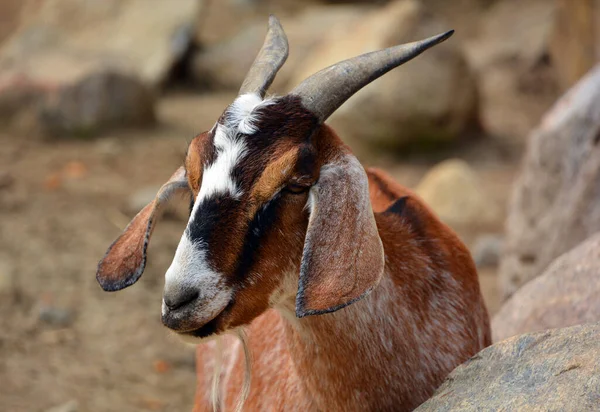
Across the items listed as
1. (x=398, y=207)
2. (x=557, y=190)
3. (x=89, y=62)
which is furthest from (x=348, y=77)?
(x=89, y=62)

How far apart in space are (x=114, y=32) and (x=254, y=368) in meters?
8.91

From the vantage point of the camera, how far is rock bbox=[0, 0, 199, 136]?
30.6ft

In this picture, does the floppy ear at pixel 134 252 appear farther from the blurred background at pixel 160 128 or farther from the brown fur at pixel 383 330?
the brown fur at pixel 383 330

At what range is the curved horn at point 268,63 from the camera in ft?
10.0

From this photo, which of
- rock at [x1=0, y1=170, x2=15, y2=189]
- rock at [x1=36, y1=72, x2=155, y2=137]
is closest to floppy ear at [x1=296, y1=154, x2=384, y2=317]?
rock at [x1=0, y1=170, x2=15, y2=189]

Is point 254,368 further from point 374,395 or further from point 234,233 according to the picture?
point 234,233

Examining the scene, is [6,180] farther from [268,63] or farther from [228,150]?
[228,150]

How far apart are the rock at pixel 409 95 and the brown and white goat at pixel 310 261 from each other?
543 cm

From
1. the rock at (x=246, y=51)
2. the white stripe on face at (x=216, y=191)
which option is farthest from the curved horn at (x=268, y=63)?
the rock at (x=246, y=51)

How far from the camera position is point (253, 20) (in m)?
13.0

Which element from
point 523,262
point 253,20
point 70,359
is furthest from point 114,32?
point 523,262

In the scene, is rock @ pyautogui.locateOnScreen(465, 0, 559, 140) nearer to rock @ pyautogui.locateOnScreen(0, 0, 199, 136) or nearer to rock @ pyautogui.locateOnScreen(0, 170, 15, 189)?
rock @ pyautogui.locateOnScreen(0, 0, 199, 136)

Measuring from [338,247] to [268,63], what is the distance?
935 mm

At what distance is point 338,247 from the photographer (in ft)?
8.31
